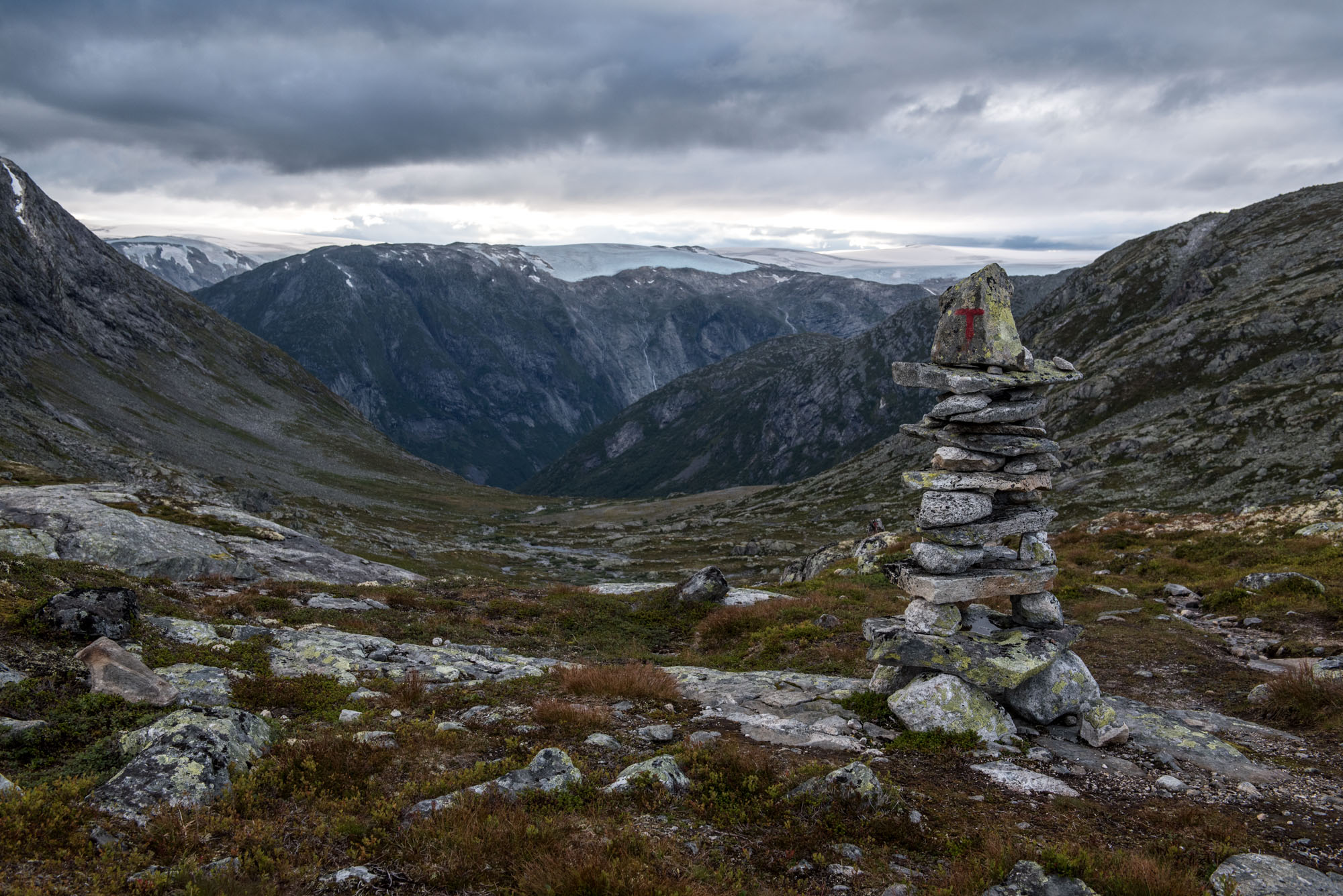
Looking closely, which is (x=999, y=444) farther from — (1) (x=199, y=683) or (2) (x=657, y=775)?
(1) (x=199, y=683)

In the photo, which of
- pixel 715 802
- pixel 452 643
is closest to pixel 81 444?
pixel 452 643

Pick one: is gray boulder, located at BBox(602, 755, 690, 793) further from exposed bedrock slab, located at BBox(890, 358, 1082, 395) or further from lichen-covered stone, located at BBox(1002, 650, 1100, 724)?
exposed bedrock slab, located at BBox(890, 358, 1082, 395)

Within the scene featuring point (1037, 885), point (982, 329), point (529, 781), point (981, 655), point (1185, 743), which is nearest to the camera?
point (1037, 885)

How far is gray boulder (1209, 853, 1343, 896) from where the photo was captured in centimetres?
826

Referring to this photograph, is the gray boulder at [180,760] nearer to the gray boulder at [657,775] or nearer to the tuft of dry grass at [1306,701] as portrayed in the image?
the gray boulder at [657,775]

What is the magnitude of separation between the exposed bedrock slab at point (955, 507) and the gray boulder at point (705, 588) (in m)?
15.5

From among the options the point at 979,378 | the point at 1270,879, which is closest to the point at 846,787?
the point at 1270,879

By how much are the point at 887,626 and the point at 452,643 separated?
13984 millimetres

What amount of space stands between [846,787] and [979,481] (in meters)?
8.84

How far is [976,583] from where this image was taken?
16219 millimetres

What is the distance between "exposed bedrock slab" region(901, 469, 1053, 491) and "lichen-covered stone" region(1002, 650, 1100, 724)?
3.99 meters

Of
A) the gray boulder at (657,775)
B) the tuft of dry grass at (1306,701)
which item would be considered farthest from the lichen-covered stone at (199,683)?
the tuft of dry grass at (1306,701)

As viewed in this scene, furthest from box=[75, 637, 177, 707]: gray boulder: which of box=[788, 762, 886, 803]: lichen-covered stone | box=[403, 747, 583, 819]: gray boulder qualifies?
box=[788, 762, 886, 803]: lichen-covered stone

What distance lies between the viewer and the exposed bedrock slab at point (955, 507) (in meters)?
16.4
